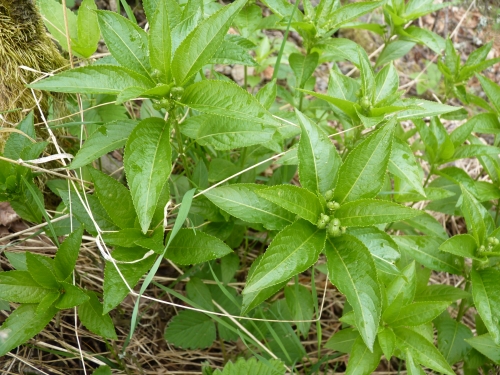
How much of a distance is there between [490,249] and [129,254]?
56.1 inches

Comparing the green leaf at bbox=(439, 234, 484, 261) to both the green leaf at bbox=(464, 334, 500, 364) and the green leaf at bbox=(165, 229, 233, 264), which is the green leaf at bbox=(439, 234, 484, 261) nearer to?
the green leaf at bbox=(464, 334, 500, 364)

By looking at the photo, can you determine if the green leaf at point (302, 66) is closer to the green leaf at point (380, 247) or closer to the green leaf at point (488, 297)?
the green leaf at point (380, 247)

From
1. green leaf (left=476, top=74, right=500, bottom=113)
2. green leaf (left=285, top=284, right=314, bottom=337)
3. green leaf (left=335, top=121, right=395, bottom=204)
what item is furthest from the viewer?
green leaf (left=476, top=74, right=500, bottom=113)

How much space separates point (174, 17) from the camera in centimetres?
161

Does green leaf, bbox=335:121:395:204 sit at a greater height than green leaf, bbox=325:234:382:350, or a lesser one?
greater

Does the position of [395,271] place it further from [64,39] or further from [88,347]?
[64,39]

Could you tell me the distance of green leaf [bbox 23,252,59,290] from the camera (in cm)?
150

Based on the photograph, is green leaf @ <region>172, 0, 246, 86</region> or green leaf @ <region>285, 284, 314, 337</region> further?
green leaf @ <region>285, 284, 314, 337</region>

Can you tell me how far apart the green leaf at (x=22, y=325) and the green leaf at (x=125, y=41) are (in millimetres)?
915

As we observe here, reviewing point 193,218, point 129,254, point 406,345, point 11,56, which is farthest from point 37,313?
point 406,345

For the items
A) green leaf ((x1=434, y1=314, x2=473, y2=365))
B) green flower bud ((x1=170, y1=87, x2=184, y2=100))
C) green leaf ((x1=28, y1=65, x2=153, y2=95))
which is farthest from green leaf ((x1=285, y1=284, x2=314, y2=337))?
green leaf ((x1=28, y1=65, x2=153, y2=95))

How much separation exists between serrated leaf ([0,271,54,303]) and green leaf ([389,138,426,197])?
138 cm

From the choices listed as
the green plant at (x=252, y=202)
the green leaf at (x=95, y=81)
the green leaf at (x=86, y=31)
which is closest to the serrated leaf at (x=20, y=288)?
the green plant at (x=252, y=202)

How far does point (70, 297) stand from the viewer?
155cm
